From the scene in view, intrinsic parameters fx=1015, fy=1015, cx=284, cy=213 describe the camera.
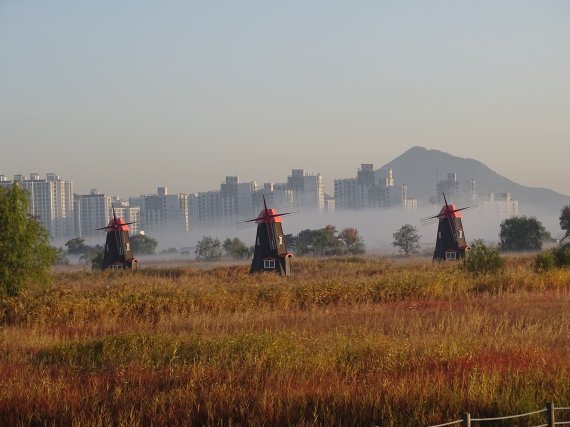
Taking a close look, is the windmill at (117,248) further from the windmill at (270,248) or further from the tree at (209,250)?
the tree at (209,250)

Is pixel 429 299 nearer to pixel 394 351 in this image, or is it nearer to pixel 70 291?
pixel 70 291

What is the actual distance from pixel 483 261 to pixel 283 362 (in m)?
26.8

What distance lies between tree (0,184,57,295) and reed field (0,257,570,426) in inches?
212

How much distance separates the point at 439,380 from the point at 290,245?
107115mm

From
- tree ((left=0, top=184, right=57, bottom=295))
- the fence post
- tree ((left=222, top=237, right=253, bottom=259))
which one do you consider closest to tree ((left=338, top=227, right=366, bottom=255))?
tree ((left=222, top=237, right=253, bottom=259))

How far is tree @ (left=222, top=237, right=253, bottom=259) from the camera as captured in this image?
118631mm

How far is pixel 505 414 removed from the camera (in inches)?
535

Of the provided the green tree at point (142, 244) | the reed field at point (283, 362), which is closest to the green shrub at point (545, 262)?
the reed field at point (283, 362)

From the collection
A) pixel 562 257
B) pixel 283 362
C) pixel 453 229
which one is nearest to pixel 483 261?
pixel 562 257

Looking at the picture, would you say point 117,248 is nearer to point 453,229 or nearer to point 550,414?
point 453,229

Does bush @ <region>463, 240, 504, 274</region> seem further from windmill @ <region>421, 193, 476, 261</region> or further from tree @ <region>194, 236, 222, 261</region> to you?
tree @ <region>194, 236, 222, 261</region>

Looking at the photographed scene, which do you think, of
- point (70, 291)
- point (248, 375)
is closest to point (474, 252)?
point (70, 291)

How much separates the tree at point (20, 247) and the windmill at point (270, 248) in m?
28.3

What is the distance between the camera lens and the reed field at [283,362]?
13680 mm
